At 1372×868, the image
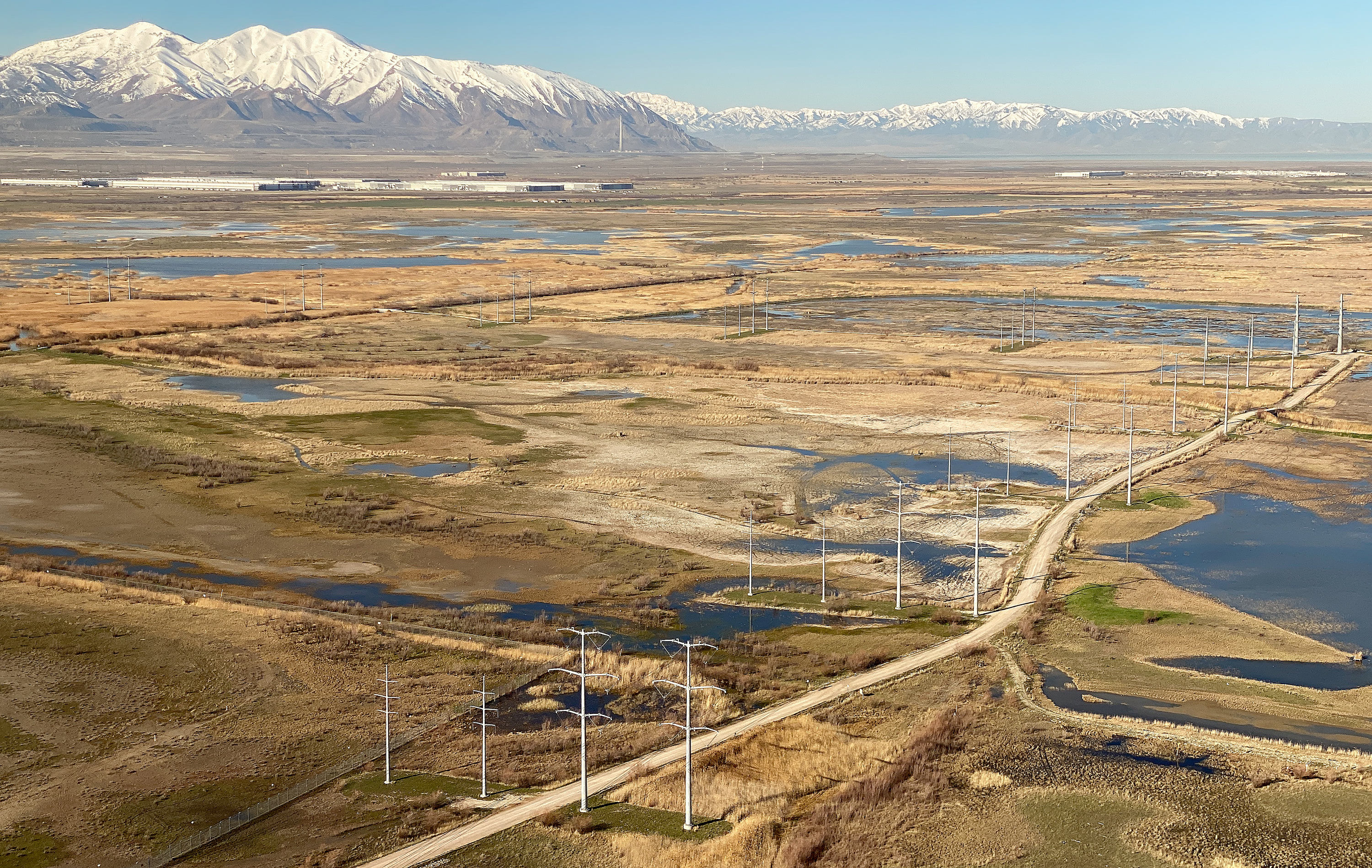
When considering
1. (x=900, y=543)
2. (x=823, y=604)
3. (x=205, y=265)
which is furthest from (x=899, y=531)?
(x=205, y=265)

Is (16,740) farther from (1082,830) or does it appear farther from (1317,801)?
(1317,801)

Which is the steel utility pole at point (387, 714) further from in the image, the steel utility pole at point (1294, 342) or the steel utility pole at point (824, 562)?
the steel utility pole at point (1294, 342)

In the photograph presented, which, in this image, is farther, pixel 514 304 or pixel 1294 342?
pixel 514 304

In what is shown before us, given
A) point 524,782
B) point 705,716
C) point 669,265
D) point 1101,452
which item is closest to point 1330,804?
point 705,716

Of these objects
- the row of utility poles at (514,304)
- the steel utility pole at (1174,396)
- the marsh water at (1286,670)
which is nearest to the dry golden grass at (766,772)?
the marsh water at (1286,670)

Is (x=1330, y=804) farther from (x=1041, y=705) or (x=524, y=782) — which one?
(x=524, y=782)
